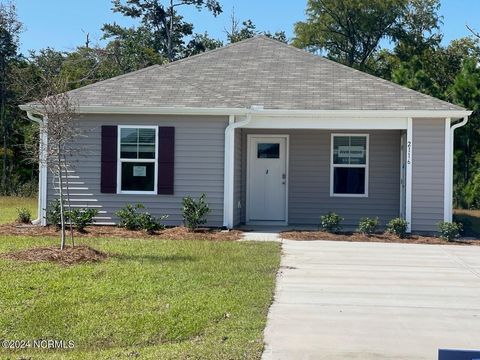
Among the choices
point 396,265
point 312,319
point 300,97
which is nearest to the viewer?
point 312,319

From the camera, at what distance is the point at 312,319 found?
644 cm

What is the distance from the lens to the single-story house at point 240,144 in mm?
13602

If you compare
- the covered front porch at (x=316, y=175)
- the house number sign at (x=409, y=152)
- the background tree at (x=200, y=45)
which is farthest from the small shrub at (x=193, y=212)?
the background tree at (x=200, y=45)

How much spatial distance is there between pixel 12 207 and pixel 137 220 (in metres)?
8.03

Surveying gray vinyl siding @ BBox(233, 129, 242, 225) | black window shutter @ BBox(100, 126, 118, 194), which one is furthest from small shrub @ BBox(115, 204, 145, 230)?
gray vinyl siding @ BBox(233, 129, 242, 225)

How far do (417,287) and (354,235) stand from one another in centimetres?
507

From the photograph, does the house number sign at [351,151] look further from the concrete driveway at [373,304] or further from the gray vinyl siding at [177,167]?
the concrete driveway at [373,304]

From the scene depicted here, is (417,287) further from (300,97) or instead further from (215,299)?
(300,97)

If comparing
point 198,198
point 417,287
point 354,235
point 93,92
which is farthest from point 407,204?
point 93,92

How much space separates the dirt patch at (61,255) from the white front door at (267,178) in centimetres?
661

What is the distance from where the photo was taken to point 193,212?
43.7 ft

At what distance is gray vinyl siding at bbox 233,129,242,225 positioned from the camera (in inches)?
559

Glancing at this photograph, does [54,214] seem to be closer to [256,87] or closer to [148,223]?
[148,223]

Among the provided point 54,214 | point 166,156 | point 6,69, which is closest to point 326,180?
point 166,156
